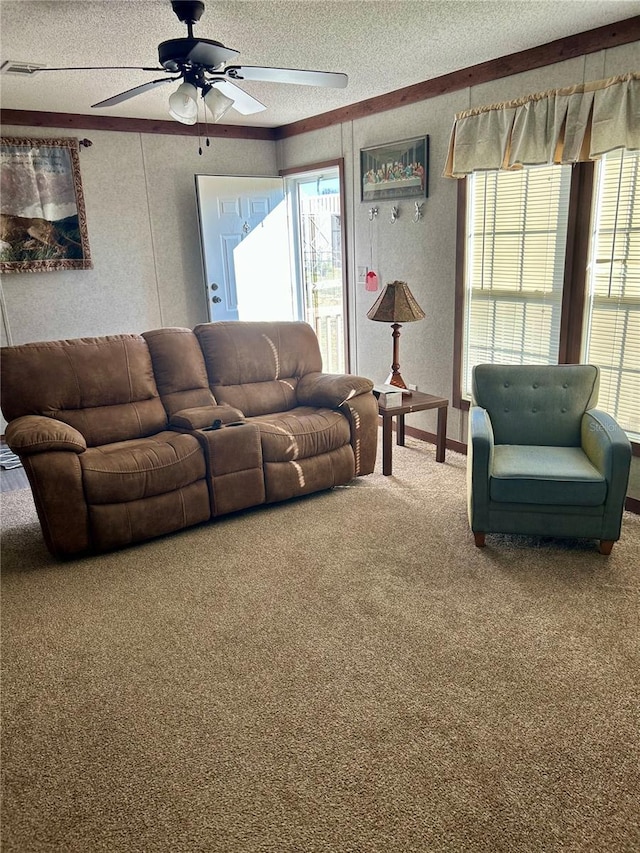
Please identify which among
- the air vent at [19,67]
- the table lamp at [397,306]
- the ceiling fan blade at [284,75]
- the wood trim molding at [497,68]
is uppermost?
the air vent at [19,67]

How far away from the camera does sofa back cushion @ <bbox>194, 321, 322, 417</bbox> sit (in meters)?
4.00

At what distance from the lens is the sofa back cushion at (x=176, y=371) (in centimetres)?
380

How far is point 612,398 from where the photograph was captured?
11.5ft

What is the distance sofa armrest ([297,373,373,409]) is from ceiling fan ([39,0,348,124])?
1658 millimetres

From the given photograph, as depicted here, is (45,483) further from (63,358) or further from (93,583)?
(63,358)

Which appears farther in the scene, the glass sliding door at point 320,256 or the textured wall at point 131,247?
the glass sliding door at point 320,256

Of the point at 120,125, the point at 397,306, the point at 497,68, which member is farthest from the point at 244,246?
the point at 497,68

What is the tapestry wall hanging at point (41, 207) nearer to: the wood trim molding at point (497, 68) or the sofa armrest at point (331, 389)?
the wood trim molding at point (497, 68)

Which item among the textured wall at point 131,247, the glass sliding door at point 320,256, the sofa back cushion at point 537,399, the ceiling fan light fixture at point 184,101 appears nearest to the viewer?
the ceiling fan light fixture at point 184,101

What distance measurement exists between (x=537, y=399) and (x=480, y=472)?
26.6 inches

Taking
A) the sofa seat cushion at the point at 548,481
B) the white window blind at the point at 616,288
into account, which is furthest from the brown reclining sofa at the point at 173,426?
the white window blind at the point at 616,288

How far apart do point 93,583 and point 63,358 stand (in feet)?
4.29

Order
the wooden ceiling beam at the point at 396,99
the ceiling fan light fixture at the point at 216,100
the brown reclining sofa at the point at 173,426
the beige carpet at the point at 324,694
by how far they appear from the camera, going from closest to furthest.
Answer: the beige carpet at the point at 324,694 < the ceiling fan light fixture at the point at 216,100 < the brown reclining sofa at the point at 173,426 < the wooden ceiling beam at the point at 396,99

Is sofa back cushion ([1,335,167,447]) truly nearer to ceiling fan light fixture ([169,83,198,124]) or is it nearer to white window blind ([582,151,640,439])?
ceiling fan light fixture ([169,83,198,124])
